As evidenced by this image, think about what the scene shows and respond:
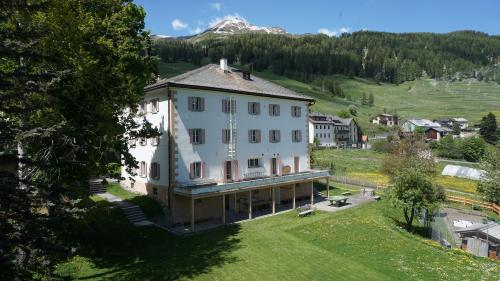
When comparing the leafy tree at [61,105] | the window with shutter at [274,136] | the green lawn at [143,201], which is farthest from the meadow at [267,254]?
the window with shutter at [274,136]

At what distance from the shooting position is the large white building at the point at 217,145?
2848cm

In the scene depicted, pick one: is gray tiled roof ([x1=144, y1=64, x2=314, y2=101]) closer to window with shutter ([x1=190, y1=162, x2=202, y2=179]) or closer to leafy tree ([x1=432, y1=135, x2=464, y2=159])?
window with shutter ([x1=190, y1=162, x2=202, y2=179])

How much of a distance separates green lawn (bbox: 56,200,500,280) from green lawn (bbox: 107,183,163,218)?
8.25 ft

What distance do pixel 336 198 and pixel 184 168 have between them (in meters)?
15.4

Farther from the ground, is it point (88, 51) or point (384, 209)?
point (88, 51)

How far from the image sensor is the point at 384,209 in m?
35.3

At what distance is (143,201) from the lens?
29.2 meters

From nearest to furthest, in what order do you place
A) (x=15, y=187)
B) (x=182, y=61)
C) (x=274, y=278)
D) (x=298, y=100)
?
(x=15, y=187), (x=274, y=278), (x=298, y=100), (x=182, y=61)

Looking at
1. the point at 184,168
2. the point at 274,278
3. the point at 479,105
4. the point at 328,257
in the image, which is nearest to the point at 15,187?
the point at 274,278

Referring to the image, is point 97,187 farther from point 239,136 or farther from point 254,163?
point 254,163

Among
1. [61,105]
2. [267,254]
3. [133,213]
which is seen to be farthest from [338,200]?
[61,105]

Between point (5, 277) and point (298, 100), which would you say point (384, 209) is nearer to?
point (298, 100)

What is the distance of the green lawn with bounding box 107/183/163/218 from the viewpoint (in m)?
28.1

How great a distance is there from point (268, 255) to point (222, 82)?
16.8 metres
